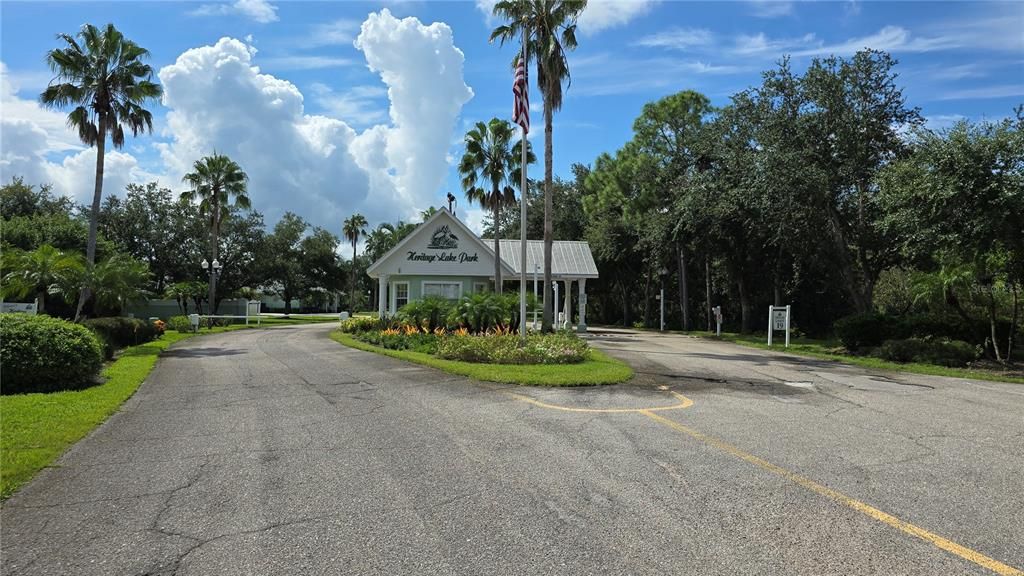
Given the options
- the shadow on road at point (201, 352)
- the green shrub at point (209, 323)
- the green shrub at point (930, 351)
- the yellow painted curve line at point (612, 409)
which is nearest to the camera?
the yellow painted curve line at point (612, 409)

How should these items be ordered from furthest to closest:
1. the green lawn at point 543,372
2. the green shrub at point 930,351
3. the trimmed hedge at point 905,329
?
the trimmed hedge at point 905,329 < the green shrub at point 930,351 < the green lawn at point 543,372

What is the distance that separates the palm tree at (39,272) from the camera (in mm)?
18562

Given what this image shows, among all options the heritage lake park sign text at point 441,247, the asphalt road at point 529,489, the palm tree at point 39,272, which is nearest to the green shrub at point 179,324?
the palm tree at point 39,272

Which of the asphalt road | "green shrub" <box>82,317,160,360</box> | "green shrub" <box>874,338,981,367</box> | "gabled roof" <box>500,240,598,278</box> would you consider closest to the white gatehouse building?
"gabled roof" <box>500,240,598,278</box>

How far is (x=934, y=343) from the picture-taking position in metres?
18.2

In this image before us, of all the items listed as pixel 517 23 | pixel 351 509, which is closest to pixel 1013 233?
pixel 517 23

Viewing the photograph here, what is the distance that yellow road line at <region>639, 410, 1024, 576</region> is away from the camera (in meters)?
3.80

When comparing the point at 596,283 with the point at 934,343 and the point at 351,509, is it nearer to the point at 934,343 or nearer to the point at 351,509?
the point at 934,343

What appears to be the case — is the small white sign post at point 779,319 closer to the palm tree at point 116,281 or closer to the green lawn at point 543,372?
the green lawn at point 543,372

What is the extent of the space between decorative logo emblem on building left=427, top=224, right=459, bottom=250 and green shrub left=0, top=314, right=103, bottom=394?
17357 mm

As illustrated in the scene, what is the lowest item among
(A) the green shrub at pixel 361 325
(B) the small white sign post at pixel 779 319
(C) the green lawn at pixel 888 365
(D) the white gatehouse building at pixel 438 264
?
(C) the green lawn at pixel 888 365

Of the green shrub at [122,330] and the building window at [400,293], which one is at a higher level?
the building window at [400,293]

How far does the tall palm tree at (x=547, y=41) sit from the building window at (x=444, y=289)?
8.10m

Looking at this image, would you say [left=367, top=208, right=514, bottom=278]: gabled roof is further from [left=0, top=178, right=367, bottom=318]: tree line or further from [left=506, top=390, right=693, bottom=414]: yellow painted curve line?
[left=506, top=390, right=693, bottom=414]: yellow painted curve line
